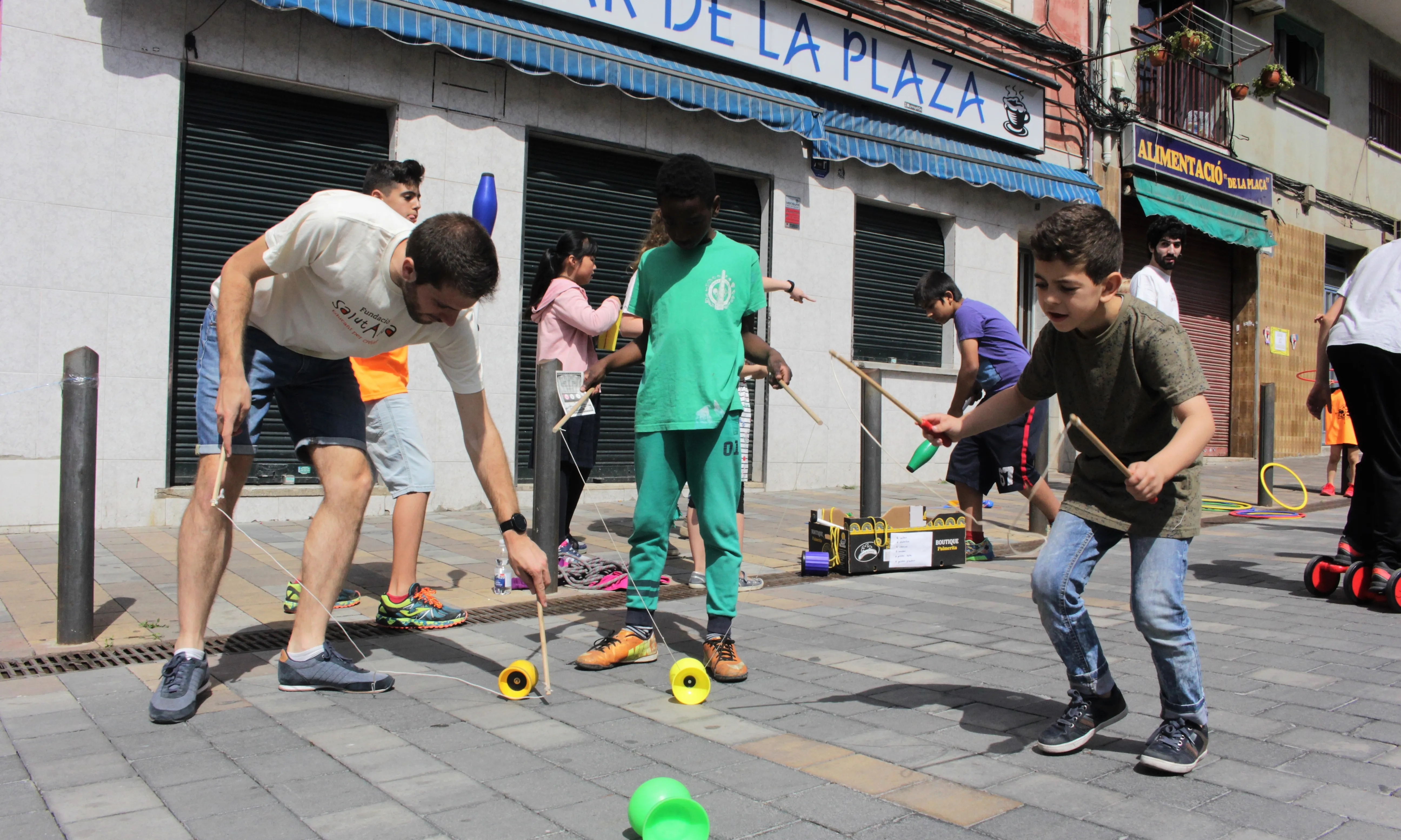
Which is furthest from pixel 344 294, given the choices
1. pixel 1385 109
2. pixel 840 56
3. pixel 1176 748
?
pixel 1385 109

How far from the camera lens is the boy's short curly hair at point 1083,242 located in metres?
2.78

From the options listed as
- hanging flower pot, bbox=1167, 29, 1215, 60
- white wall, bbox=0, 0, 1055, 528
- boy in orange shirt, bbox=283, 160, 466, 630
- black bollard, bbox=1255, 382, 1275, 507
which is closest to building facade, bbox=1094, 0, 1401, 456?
hanging flower pot, bbox=1167, 29, 1215, 60

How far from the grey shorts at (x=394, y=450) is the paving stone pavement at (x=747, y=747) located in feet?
2.33

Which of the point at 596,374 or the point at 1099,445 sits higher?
the point at 596,374

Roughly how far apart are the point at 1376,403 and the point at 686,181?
3704 mm

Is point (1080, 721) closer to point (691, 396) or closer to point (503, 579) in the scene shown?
point (691, 396)

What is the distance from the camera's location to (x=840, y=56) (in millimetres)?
10672

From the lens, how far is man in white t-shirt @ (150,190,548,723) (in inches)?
122

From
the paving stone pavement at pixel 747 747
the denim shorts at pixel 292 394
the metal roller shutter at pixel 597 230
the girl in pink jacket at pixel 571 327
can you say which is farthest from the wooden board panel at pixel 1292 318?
the denim shorts at pixel 292 394

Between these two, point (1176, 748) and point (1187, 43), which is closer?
point (1176, 748)

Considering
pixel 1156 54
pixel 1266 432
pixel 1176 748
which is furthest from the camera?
pixel 1156 54

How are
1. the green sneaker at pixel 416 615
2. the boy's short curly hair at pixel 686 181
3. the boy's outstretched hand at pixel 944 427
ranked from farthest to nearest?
1. the green sneaker at pixel 416 615
2. the boy's short curly hair at pixel 686 181
3. the boy's outstretched hand at pixel 944 427

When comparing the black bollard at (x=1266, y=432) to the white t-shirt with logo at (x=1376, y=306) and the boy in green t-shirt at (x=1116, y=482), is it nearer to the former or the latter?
the white t-shirt with logo at (x=1376, y=306)

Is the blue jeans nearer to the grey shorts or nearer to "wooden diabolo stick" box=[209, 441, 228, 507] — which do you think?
"wooden diabolo stick" box=[209, 441, 228, 507]
